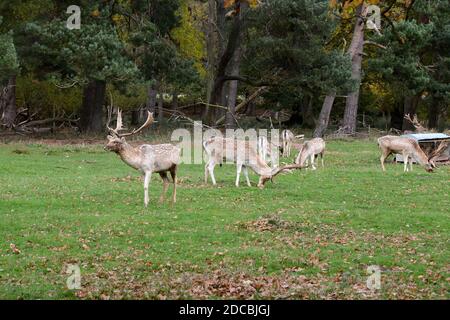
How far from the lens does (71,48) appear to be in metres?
28.1

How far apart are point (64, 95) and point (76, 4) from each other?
26.2 ft

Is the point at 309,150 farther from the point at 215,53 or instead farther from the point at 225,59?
the point at 215,53

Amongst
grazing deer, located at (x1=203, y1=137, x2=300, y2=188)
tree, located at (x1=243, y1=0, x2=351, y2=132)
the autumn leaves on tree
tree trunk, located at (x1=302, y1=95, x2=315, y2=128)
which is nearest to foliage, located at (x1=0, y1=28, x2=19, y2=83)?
A: the autumn leaves on tree

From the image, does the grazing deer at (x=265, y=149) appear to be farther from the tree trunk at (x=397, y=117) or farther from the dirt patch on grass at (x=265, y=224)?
the tree trunk at (x=397, y=117)

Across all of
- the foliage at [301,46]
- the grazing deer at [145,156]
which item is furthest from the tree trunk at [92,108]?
the grazing deer at [145,156]

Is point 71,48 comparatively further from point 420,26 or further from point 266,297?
point 266,297

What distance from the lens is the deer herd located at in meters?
14.9

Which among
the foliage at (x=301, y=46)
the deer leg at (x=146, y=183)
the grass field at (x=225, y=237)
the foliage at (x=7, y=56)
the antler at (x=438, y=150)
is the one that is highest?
the foliage at (x=301, y=46)

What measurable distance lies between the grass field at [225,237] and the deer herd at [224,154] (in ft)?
1.69

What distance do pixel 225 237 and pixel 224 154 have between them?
669cm

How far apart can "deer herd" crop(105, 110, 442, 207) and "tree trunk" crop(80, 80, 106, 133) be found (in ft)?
34.0

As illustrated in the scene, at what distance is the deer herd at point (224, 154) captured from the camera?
587 inches

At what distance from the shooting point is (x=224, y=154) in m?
19.0

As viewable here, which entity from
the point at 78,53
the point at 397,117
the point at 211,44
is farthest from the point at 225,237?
the point at 397,117
